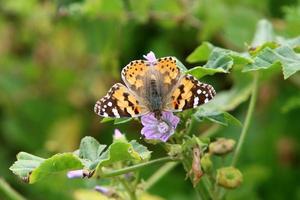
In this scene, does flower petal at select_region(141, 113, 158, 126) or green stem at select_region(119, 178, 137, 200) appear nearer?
flower petal at select_region(141, 113, 158, 126)

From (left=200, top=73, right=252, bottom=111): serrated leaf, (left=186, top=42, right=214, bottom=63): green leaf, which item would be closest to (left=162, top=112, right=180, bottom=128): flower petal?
(left=186, top=42, right=214, bottom=63): green leaf

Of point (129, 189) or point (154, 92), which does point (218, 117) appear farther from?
point (129, 189)

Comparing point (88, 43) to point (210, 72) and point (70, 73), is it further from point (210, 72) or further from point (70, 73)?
point (210, 72)

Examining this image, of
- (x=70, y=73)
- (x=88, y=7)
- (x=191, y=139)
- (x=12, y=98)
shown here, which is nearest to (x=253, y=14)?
(x=88, y=7)

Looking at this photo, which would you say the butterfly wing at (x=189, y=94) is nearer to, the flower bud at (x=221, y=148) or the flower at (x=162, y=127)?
the flower at (x=162, y=127)

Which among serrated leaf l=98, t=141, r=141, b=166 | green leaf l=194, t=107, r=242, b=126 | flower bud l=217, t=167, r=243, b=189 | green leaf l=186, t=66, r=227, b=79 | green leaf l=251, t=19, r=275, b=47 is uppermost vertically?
green leaf l=251, t=19, r=275, b=47

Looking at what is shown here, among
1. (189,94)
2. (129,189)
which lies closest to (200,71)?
(189,94)

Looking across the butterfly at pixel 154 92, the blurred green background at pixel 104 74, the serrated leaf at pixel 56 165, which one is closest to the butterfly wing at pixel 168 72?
the butterfly at pixel 154 92

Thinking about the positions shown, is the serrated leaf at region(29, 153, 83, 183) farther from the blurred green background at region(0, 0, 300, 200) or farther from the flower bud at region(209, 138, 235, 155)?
the blurred green background at region(0, 0, 300, 200)
